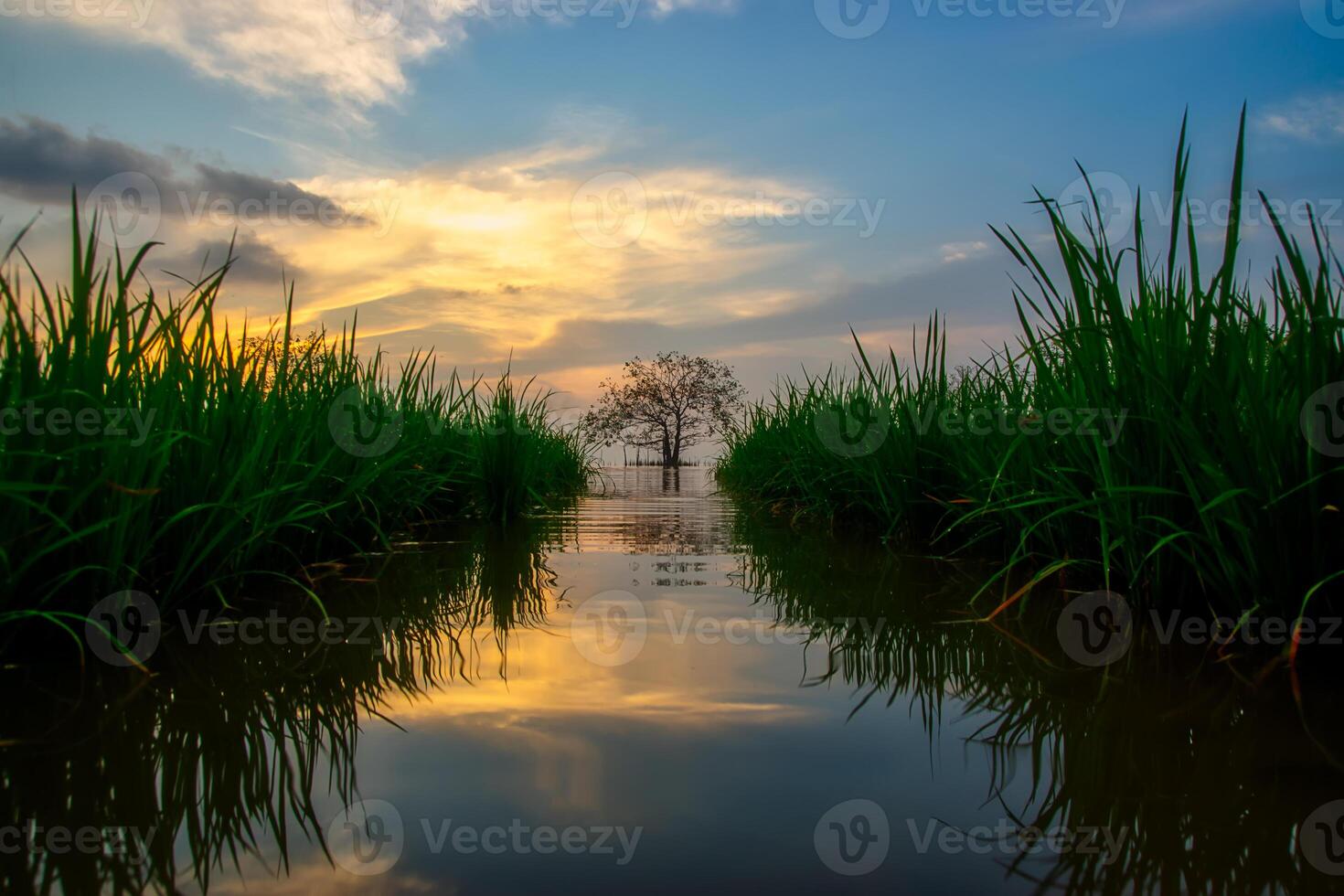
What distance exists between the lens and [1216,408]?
1.65 meters

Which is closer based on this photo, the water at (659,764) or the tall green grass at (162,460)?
the water at (659,764)

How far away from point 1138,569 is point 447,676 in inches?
56.7

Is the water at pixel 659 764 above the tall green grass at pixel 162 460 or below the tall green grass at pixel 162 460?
below

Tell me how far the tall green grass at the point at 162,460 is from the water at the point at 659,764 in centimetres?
24

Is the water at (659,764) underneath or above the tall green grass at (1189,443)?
underneath

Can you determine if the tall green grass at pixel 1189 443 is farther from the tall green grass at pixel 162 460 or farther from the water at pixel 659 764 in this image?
the tall green grass at pixel 162 460

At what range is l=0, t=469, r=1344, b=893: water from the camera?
32.2 inches

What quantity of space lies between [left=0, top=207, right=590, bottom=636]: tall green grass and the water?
0.24m

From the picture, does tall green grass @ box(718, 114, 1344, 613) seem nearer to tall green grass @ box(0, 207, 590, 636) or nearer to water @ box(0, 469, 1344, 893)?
water @ box(0, 469, 1344, 893)

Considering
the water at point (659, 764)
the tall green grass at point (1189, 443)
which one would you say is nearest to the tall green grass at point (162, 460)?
the water at point (659, 764)

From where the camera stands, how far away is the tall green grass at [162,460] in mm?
1526

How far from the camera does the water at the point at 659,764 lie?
2.68ft

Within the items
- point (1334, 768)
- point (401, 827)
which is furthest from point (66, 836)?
point (1334, 768)

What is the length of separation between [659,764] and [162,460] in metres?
1.28
